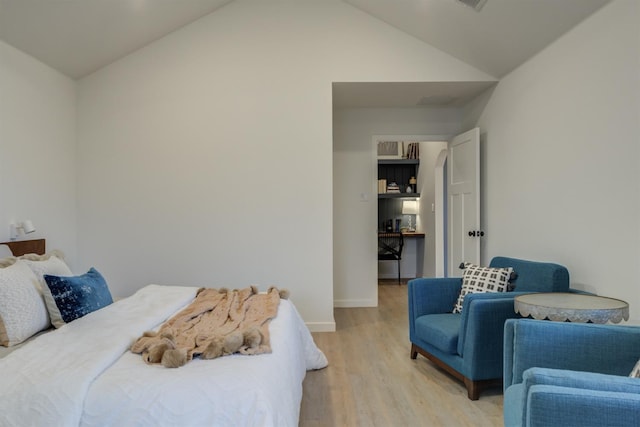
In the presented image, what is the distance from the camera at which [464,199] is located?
4457 mm

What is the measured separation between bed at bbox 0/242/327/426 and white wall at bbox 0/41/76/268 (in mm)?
1986

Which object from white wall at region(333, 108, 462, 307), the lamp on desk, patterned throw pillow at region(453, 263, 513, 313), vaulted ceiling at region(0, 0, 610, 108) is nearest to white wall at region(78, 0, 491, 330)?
vaulted ceiling at region(0, 0, 610, 108)

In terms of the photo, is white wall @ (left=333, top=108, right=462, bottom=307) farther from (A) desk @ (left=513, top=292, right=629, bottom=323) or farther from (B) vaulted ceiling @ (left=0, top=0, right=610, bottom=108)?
(A) desk @ (left=513, top=292, right=629, bottom=323)

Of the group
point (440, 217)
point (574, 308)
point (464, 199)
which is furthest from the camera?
point (440, 217)

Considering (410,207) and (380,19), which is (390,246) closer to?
(410,207)

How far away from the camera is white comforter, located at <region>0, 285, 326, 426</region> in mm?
1501

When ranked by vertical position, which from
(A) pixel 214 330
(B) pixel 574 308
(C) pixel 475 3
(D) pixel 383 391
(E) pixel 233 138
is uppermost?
(C) pixel 475 3

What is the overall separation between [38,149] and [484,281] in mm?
3902

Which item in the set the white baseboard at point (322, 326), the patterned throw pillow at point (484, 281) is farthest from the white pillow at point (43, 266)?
the patterned throw pillow at point (484, 281)

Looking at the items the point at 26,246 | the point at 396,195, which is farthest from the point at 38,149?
the point at 396,195

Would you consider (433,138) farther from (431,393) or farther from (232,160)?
(431,393)

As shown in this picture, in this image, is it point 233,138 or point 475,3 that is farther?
point 233,138

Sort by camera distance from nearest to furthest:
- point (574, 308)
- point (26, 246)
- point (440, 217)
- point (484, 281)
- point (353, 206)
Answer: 1. point (574, 308)
2. point (484, 281)
3. point (26, 246)
4. point (353, 206)
5. point (440, 217)

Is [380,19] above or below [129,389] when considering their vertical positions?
above
